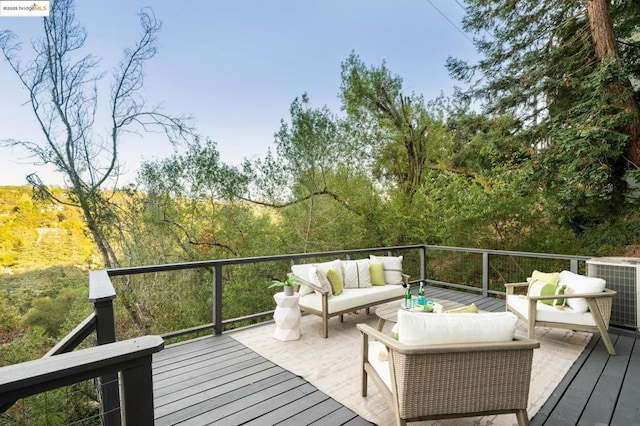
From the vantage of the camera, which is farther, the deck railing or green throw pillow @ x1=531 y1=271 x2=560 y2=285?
green throw pillow @ x1=531 y1=271 x2=560 y2=285

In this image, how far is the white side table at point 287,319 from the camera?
3.76 meters

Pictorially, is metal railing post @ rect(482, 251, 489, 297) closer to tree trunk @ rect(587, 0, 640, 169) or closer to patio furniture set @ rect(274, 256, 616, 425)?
tree trunk @ rect(587, 0, 640, 169)

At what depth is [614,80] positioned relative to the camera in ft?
17.1

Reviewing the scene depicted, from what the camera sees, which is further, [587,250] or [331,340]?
[587,250]

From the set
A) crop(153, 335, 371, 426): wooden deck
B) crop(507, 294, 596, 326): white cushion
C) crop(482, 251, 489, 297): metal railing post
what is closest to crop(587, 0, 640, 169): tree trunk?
crop(482, 251, 489, 297): metal railing post

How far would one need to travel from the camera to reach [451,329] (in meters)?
1.96

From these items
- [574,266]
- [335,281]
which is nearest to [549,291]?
[574,266]

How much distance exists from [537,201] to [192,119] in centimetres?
846

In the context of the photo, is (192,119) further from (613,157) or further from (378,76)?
(613,157)

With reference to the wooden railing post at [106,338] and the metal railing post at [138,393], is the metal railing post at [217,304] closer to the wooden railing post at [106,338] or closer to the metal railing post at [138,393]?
the wooden railing post at [106,338]

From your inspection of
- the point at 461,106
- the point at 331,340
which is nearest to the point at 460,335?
the point at 331,340

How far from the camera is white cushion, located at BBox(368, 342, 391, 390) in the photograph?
2209 millimetres

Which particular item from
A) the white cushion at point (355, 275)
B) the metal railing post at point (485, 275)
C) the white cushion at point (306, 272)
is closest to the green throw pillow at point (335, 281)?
the white cushion at point (306, 272)

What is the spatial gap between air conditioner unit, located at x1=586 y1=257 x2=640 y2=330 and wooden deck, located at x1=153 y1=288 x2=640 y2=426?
0.56 meters
